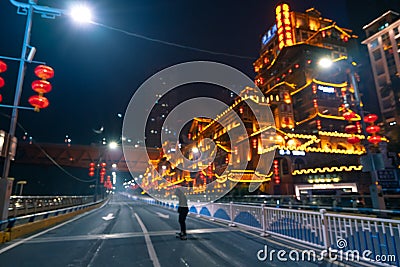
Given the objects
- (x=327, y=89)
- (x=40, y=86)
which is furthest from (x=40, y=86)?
(x=327, y=89)

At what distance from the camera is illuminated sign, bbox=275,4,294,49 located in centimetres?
5106

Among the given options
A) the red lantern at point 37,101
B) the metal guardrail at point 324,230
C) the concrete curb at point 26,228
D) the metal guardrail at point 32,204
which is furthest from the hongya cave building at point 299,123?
the red lantern at point 37,101

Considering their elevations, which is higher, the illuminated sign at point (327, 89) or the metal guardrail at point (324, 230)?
the illuminated sign at point (327, 89)

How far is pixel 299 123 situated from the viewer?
43938 mm

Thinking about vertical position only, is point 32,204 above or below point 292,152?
below

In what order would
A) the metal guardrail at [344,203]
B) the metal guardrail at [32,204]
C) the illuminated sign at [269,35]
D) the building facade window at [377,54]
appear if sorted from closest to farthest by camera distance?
1. the metal guardrail at [32,204]
2. the metal guardrail at [344,203]
3. the building facade window at [377,54]
4. the illuminated sign at [269,35]

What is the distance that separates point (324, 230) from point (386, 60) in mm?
67708

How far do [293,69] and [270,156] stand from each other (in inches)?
1060

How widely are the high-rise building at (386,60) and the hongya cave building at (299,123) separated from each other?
8.54m

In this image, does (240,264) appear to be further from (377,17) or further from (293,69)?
(377,17)

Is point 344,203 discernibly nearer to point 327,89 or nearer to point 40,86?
point 40,86

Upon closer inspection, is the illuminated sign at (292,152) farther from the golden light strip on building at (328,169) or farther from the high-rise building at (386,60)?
the high-rise building at (386,60)

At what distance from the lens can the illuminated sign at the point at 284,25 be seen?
5106 cm

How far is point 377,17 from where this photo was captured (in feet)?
198
